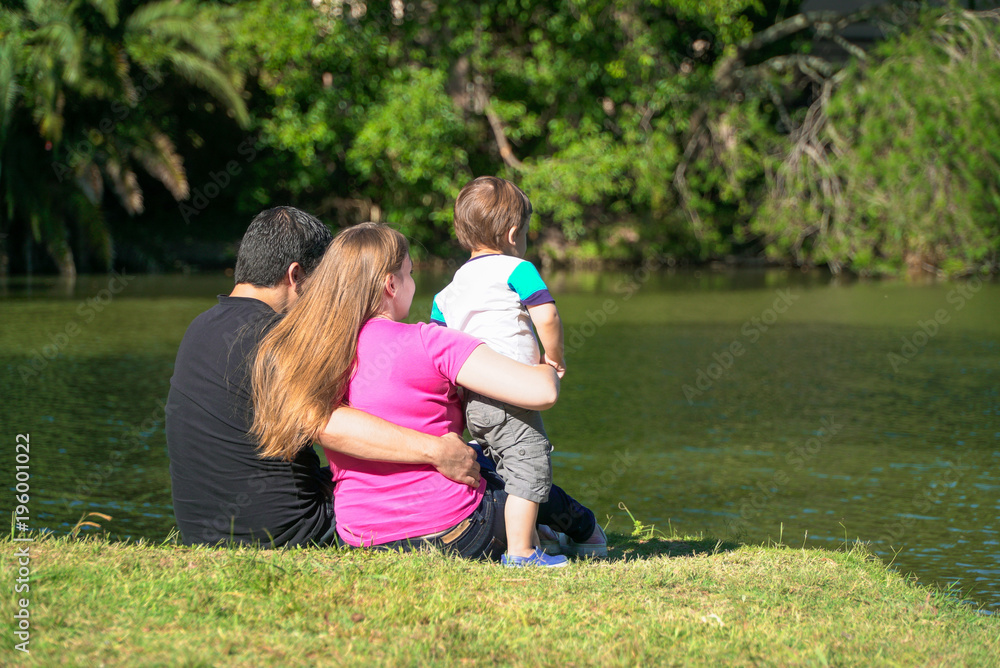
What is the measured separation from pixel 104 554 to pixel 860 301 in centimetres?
1509

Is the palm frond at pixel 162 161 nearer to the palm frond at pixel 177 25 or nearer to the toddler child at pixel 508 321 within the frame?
the palm frond at pixel 177 25

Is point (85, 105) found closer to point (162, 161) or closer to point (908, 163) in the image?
point (162, 161)

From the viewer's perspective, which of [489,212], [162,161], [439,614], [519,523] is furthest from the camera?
[162,161]

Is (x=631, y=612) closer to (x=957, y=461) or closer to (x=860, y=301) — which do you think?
(x=957, y=461)

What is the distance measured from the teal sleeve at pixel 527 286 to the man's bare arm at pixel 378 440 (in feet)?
2.44

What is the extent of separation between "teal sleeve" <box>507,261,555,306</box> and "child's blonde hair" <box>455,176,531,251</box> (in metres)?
0.20

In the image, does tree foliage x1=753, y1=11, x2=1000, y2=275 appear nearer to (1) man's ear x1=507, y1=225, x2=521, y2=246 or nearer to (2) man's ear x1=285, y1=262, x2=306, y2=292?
(1) man's ear x1=507, y1=225, x2=521, y2=246

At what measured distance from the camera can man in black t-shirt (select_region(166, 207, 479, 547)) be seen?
359 centimetres

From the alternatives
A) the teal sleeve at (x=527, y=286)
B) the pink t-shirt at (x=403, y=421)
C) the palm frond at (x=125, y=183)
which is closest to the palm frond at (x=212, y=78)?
the palm frond at (x=125, y=183)

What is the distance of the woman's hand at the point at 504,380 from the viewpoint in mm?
3574

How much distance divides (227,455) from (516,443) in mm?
1040

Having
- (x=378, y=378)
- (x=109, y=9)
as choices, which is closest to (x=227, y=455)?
(x=378, y=378)

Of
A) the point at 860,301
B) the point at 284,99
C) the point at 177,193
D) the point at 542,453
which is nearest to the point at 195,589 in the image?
the point at 542,453

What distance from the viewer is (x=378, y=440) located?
11.7ft
